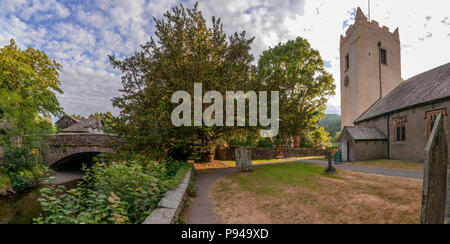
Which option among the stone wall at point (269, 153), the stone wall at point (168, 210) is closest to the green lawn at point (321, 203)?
the stone wall at point (168, 210)

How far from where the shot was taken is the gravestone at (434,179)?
9.98ft

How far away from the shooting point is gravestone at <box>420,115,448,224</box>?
3.04 m

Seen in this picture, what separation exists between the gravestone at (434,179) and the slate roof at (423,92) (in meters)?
14.2

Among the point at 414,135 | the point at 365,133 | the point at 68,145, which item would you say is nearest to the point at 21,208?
the point at 68,145

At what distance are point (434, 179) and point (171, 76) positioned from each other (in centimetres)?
1180

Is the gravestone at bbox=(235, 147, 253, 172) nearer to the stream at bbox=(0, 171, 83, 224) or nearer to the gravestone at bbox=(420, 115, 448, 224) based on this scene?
the stream at bbox=(0, 171, 83, 224)

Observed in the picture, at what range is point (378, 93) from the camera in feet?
92.7

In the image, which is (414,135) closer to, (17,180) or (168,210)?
(168,210)

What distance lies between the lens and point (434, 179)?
3.11 meters

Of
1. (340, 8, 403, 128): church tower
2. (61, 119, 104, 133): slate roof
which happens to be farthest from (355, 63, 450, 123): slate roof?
(61, 119, 104, 133): slate roof

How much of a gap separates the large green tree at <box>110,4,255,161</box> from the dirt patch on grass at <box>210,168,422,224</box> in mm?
5935

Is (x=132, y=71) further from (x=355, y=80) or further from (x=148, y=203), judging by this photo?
(x=355, y=80)

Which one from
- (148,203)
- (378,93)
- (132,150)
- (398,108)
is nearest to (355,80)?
(378,93)

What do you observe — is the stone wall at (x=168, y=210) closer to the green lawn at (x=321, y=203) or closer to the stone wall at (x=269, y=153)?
the green lawn at (x=321, y=203)
